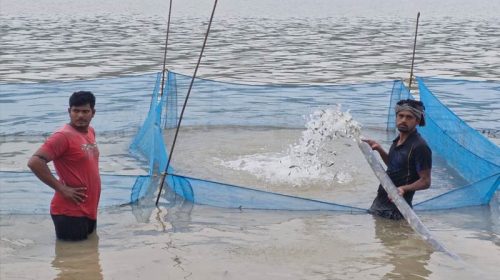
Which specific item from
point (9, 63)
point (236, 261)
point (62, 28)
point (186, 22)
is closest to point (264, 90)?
point (236, 261)

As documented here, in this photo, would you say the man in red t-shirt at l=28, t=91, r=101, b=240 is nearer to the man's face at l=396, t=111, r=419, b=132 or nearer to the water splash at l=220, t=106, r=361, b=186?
the man's face at l=396, t=111, r=419, b=132

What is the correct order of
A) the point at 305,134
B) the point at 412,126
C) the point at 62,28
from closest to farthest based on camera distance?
the point at 412,126 < the point at 305,134 < the point at 62,28

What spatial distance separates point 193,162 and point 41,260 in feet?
13.4

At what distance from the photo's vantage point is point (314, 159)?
9977 millimetres

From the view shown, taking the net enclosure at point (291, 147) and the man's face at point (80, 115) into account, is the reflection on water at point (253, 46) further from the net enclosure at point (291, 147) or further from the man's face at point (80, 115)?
the man's face at point (80, 115)

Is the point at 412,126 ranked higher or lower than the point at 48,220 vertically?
higher

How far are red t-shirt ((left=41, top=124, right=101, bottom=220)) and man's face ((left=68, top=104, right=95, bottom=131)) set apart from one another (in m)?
0.05

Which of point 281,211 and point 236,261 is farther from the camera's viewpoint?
point 281,211

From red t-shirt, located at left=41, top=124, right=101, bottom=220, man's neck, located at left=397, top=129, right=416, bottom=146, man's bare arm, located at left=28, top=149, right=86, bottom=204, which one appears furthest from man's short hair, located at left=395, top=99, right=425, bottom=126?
man's bare arm, located at left=28, top=149, right=86, bottom=204

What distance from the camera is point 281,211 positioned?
7523 mm

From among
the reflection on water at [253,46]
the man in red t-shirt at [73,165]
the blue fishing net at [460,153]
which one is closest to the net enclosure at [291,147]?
the blue fishing net at [460,153]

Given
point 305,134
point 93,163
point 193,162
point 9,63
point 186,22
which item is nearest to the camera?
point 93,163

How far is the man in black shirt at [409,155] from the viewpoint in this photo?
6.75 metres

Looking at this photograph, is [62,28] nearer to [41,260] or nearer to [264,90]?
[264,90]
